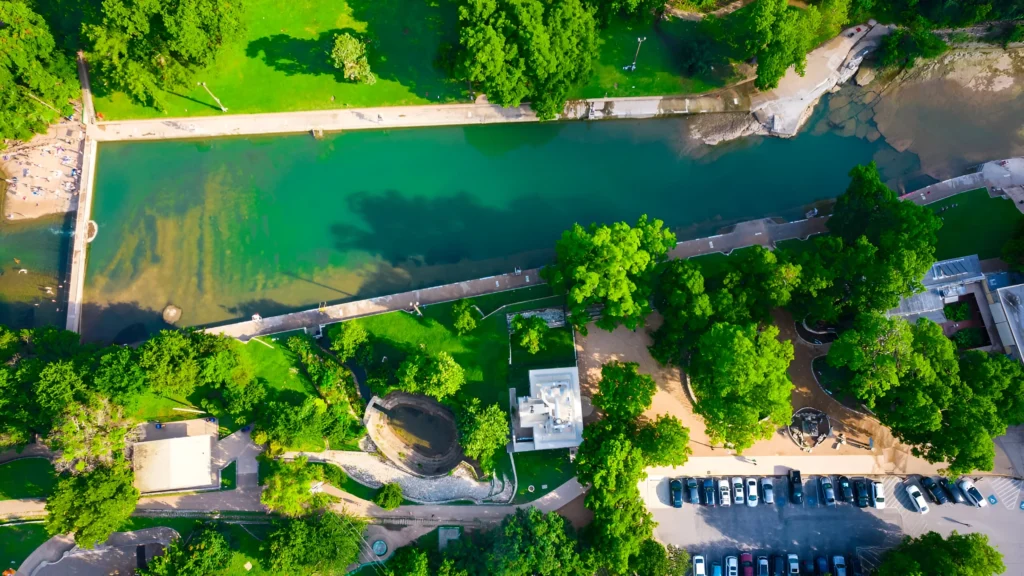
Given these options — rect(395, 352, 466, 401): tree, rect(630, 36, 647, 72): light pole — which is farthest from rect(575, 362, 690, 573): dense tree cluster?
rect(630, 36, 647, 72): light pole

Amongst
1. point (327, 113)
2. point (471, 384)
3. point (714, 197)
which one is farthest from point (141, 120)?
point (714, 197)

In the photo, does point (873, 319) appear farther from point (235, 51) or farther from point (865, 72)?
point (235, 51)

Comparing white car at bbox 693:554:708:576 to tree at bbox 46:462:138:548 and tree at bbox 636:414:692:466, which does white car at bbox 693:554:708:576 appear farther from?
tree at bbox 46:462:138:548

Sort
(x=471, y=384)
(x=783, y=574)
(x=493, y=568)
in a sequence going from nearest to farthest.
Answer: (x=493, y=568) < (x=783, y=574) < (x=471, y=384)

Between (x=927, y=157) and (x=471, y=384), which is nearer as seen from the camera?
(x=471, y=384)

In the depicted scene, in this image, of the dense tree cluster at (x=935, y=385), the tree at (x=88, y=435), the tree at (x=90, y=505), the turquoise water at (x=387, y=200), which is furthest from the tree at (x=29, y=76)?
the dense tree cluster at (x=935, y=385)

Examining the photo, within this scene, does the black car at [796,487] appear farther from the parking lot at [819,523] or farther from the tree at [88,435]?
the tree at [88,435]
